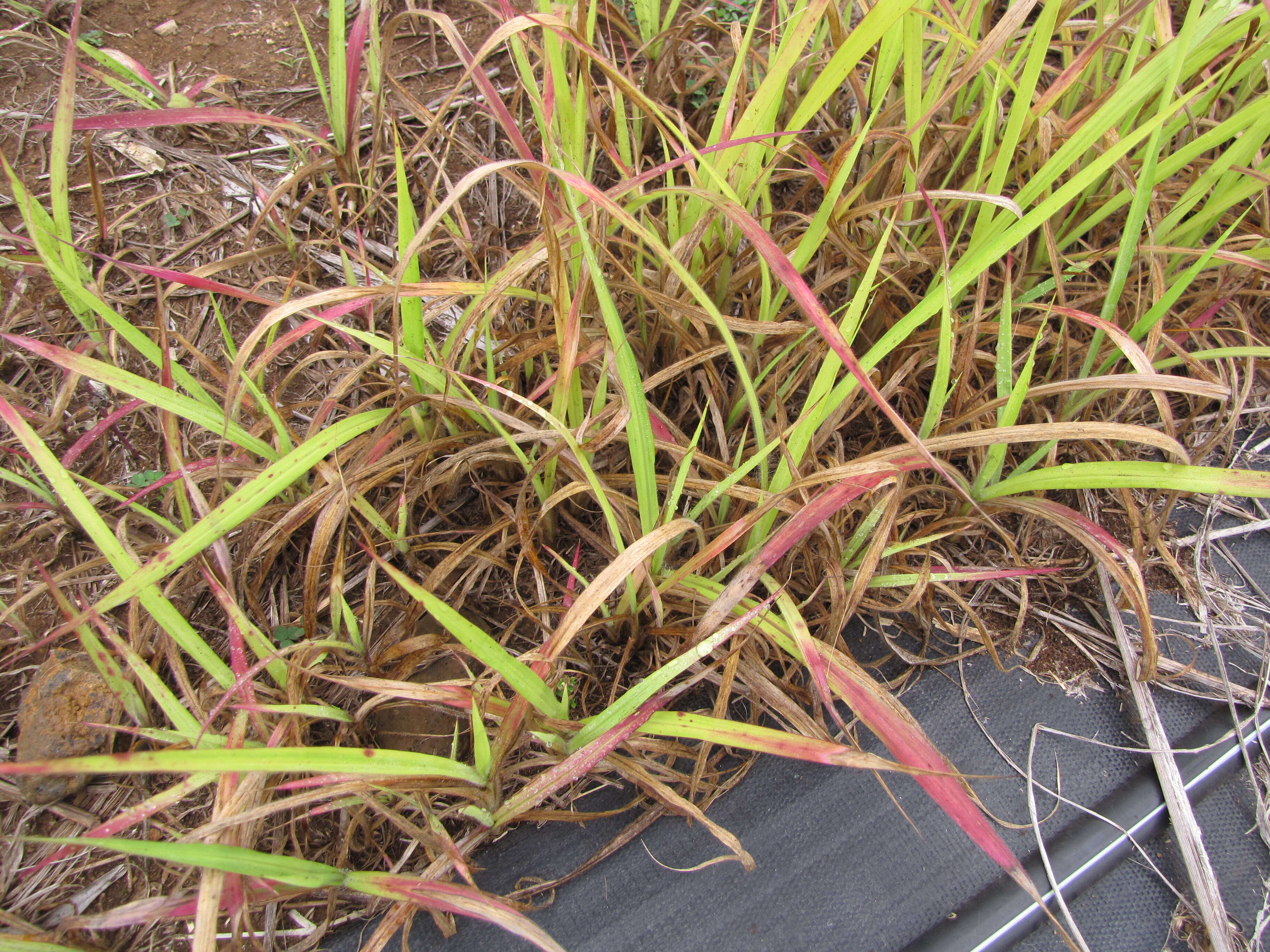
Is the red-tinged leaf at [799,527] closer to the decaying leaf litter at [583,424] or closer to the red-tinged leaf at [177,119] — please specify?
the decaying leaf litter at [583,424]

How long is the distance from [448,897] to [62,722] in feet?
1.40

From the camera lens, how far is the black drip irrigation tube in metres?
0.70

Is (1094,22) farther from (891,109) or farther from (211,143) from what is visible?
(211,143)

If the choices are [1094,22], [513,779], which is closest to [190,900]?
[513,779]

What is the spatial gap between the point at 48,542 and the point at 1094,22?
1.45 m

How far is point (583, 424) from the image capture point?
673 mm

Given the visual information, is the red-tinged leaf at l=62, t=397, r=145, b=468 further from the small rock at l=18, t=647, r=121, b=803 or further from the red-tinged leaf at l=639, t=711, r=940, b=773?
the red-tinged leaf at l=639, t=711, r=940, b=773

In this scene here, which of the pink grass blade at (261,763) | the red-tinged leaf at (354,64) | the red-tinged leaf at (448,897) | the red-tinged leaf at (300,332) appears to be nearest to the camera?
the pink grass blade at (261,763)

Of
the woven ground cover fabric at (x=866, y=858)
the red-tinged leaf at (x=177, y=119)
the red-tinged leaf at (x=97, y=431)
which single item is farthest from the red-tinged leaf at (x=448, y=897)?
the red-tinged leaf at (x=177, y=119)

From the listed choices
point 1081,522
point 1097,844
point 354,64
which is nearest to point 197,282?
point 354,64

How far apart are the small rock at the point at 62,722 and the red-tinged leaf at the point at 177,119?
0.52 meters

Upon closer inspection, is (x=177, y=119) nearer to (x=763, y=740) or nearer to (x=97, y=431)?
(x=97, y=431)

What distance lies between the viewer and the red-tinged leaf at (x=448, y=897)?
56cm

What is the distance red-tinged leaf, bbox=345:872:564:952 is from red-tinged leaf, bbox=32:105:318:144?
2.35ft
